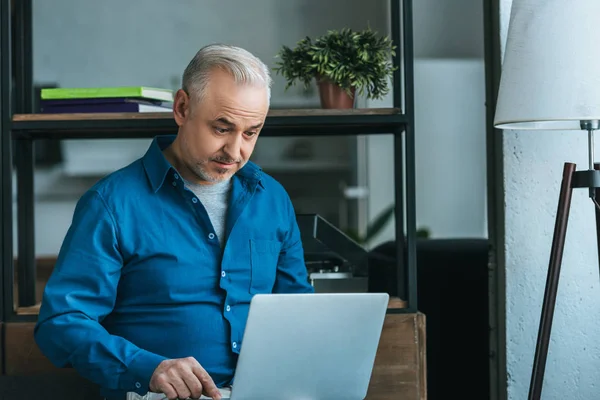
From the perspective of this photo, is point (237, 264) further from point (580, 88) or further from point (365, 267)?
point (580, 88)

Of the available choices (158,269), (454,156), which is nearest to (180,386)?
(158,269)

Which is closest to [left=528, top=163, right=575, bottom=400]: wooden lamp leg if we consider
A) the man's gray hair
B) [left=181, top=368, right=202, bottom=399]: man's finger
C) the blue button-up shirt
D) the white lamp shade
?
the white lamp shade

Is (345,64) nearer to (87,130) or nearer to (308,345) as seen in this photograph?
(87,130)

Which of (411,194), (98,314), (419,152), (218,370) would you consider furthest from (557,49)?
(419,152)

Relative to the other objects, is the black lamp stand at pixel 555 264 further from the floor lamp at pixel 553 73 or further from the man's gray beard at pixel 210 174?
the man's gray beard at pixel 210 174

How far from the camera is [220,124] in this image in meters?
1.84

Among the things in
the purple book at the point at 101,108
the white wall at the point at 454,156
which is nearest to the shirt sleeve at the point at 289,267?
the purple book at the point at 101,108

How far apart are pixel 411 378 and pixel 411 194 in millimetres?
515

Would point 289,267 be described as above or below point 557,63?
below

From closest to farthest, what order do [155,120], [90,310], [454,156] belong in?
[90,310] < [155,120] < [454,156]

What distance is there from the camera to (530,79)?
197cm

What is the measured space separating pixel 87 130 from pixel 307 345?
43.7 inches

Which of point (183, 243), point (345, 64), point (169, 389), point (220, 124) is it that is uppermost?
point (345, 64)

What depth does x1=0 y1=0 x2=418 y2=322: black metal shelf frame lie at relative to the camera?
2.23 meters
